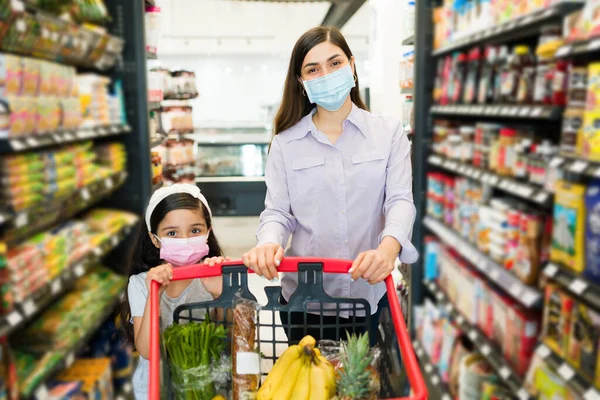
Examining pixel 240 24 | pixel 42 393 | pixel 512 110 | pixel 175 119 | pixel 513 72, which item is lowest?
pixel 42 393

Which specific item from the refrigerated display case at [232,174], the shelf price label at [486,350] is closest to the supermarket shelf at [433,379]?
the shelf price label at [486,350]

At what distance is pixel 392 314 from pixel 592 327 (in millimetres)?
1065

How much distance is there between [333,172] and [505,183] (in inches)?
46.6

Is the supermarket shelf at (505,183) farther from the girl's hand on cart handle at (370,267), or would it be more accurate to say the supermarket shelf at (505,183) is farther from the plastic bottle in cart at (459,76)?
the girl's hand on cart handle at (370,267)

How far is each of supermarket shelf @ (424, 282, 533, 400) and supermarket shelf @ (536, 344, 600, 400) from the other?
0.25 metres

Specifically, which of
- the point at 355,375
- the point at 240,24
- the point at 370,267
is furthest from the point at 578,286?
the point at 240,24

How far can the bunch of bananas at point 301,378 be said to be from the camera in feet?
4.15

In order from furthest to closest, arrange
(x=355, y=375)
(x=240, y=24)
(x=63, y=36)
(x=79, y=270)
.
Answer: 1. (x=240, y=24)
2. (x=63, y=36)
3. (x=79, y=270)
4. (x=355, y=375)

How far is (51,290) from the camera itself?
2.74 meters

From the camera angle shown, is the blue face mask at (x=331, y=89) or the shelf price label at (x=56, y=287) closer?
the blue face mask at (x=331, y=89)

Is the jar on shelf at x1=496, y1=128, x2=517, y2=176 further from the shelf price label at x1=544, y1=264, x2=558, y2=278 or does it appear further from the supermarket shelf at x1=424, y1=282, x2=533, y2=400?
the supermarket shelf at x1=424, y1=282, x2=533, y2=400

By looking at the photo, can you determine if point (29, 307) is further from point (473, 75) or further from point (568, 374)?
point (473, 75)

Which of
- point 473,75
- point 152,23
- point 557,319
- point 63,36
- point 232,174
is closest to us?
point 557,319

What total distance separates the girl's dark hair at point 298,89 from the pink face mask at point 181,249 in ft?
1.68
